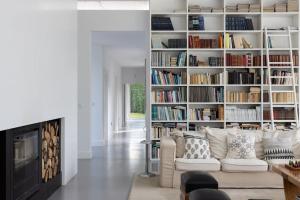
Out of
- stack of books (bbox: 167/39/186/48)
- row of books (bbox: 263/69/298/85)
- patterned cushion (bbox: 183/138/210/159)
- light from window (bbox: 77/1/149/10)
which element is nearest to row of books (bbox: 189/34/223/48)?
stack of books (bbox: 167/39/186/48)

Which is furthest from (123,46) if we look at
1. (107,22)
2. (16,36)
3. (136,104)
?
(136,104)

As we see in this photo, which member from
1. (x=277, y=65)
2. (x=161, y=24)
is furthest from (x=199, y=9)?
(x=277, y=65)

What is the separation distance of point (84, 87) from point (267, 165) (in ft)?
14.3

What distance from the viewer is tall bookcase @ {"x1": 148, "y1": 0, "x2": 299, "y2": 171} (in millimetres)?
8359

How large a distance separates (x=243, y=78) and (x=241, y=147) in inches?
95.6

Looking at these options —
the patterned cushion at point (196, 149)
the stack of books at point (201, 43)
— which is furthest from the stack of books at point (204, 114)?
the patterned cushion at point (196, 149)

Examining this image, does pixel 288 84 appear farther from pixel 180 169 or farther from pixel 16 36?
pixel 16 36

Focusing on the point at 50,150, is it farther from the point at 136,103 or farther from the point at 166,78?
the point at 136,103

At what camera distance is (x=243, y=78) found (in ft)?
27.5

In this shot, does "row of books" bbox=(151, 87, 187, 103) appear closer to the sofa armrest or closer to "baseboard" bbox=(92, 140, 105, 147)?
the sofa armrest

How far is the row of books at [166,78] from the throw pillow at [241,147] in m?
2.32

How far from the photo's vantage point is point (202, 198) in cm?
357

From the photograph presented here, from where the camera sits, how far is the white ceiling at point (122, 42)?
9996 mm

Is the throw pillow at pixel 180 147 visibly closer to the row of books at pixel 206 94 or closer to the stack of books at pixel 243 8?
the row of books at pixel 206 94
